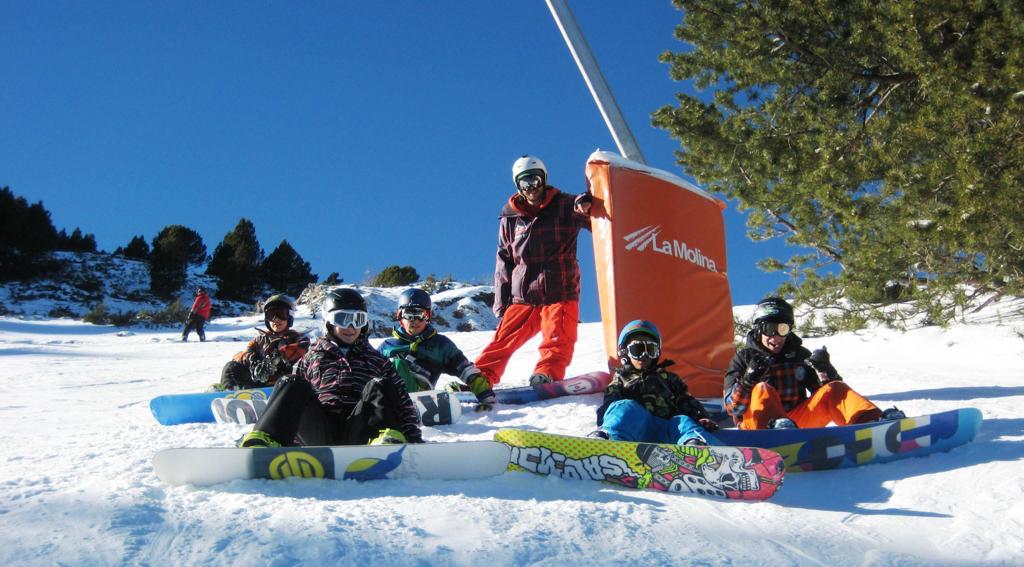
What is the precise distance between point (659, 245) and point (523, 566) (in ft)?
11.2

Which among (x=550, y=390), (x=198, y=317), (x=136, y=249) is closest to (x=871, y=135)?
(x=550, y=390)

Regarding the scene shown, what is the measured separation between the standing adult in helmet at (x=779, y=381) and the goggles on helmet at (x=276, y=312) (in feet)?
10.6

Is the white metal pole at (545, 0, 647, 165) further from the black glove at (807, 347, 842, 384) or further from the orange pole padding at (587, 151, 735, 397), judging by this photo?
the black glove at (807, 347, 842, 384)

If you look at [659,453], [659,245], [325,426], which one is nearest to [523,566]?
[659,453]

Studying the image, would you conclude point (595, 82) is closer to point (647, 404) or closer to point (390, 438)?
point (647, 404)

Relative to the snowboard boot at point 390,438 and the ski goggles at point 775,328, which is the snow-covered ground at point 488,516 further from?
the ski goggles at point 775,328

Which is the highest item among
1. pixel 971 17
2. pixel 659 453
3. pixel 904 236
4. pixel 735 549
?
pixel 971 17

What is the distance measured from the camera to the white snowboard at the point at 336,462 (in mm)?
2418

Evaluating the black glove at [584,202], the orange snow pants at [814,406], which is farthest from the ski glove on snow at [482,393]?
the orange snow pants at [814,406]

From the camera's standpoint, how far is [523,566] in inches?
70.1

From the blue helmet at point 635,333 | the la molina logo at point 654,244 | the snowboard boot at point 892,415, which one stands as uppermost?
the la molina logo at point 654,244

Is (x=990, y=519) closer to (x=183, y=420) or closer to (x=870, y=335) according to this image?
(x=183, y=420)

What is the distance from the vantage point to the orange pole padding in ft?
15.9

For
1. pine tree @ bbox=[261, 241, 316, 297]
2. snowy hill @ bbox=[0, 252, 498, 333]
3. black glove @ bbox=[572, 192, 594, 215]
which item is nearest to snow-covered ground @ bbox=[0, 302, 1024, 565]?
black glove @ bbox=[572, 192, 594, 215]
